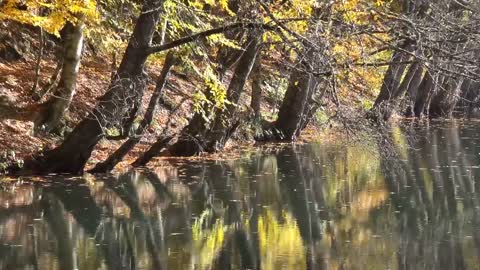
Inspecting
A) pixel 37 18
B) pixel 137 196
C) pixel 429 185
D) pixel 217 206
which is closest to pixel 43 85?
pixel 37 18

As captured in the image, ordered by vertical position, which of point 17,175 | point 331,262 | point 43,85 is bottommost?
point 331,262

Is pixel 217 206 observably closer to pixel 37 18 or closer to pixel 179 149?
pixel 37 18

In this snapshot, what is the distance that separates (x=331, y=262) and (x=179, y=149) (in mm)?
9863

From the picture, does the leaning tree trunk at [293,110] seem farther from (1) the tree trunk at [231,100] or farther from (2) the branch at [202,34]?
(2) the branch at [202,34]

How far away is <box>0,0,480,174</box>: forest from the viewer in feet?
38.3

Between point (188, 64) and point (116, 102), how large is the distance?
8.63 feet

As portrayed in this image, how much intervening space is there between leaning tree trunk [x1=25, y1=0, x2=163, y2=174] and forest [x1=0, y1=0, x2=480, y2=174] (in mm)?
21

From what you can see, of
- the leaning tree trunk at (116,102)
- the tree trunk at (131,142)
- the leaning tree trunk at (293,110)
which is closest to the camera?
the leaning tree trunk at (116,102)

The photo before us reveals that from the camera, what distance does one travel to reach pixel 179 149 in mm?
17781

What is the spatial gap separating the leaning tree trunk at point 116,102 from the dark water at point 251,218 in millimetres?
413

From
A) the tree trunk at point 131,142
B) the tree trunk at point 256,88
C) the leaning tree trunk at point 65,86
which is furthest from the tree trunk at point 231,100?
the leaning tree trunk at point 65,86

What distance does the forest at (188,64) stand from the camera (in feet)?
38.3

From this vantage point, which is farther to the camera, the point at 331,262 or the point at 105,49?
the point at 105,49

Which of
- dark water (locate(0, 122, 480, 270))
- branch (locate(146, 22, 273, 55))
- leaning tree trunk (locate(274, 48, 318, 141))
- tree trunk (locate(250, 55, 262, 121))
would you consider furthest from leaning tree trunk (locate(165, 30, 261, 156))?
branch (locate(146, 22, 273, 55))
